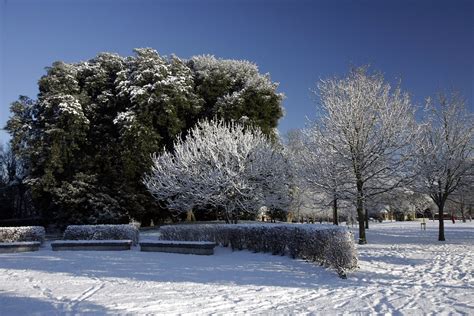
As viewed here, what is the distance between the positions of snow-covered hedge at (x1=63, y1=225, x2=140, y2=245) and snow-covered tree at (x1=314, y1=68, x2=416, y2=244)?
10357 mm

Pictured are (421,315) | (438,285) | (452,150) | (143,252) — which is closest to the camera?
(421,315)

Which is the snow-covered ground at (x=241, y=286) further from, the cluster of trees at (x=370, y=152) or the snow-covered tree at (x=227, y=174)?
the snow-covered tree at (x=227, y=174)

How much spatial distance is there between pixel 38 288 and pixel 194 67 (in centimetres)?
2654

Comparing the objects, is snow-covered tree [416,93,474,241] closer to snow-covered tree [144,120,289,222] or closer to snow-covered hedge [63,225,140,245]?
snow-covered tree [144,120,289,222]

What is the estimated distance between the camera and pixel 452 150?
20891 mm

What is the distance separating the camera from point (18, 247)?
1916 cm

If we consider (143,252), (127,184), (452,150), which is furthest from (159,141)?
(452,150)

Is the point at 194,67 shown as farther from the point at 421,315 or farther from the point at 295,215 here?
the point at 421,315

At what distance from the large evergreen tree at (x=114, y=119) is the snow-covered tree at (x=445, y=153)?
11821 mm

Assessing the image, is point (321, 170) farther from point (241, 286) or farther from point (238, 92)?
point (238, 92)

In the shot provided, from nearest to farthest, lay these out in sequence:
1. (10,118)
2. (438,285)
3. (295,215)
Answer: (438,285)
(10,118)
(295,215)

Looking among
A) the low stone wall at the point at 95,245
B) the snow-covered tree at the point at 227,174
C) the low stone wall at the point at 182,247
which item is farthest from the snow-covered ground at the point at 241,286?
the snow-covered tree at the point at 227,174

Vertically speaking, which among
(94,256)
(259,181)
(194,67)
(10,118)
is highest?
(194,67)

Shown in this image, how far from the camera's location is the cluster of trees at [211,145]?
1883 centimetres
